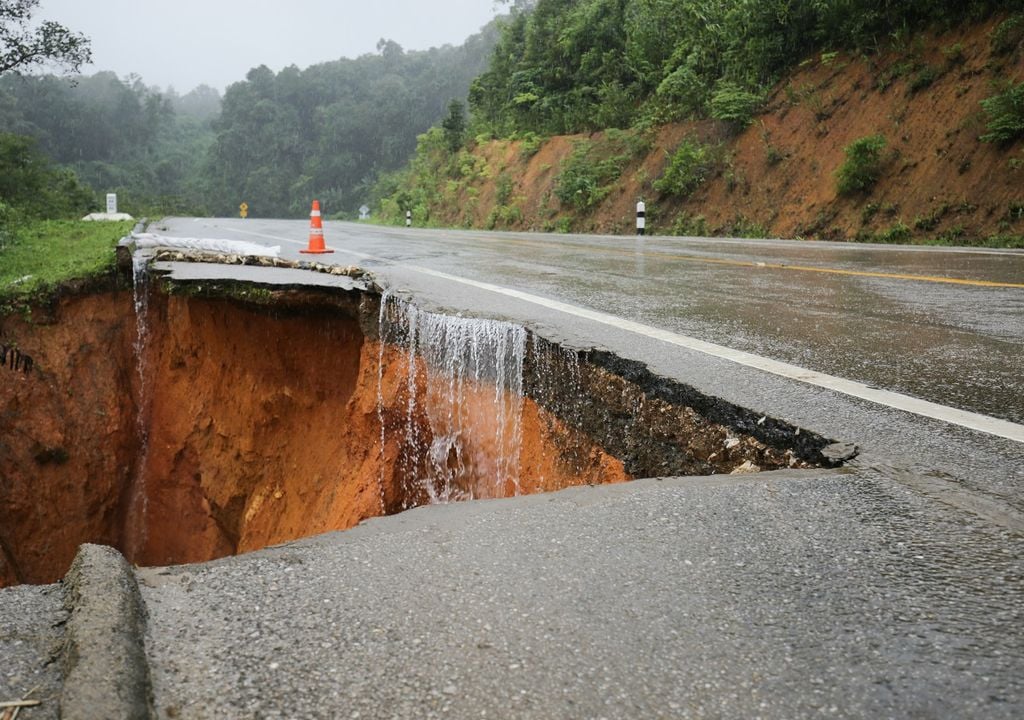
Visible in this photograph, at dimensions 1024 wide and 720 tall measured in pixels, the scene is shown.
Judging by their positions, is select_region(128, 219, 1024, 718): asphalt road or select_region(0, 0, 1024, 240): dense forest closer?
select_region(128, 219, 1024, 718): asphalt road

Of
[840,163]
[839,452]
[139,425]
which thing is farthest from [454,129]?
[839,452]

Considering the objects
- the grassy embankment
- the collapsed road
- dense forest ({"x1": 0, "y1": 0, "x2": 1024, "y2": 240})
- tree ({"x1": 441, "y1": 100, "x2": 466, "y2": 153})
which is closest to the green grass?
the grassy embankment

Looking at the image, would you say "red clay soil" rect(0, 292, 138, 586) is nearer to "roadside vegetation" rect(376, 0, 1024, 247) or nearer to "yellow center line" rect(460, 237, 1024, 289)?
"yellow center line" rect(460, 237, 1024, 289)

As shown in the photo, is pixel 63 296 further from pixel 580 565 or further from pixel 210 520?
pixel 580 565

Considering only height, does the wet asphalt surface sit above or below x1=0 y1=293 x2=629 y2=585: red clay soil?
above

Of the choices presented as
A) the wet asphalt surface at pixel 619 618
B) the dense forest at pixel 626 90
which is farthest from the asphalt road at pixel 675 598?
the dense forest at pixel 626 90

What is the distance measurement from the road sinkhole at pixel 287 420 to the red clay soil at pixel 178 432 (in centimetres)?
3

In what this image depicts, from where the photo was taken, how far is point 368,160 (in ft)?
262

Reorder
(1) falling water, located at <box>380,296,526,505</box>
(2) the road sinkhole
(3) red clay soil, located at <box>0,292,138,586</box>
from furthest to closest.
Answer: (3) red clay soil, located at <box>0,292,138,586</box>
(1) falling water, located at <box>380,296,526,505</box>
(2) the road sinkhole

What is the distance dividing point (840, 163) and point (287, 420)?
1160cm

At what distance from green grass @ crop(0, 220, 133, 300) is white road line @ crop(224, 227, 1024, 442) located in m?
7.30

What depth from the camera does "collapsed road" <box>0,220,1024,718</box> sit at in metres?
1.43

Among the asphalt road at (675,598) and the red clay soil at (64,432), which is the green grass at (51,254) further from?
the asphalt road at (675,598)

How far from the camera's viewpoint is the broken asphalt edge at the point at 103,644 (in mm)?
1371
